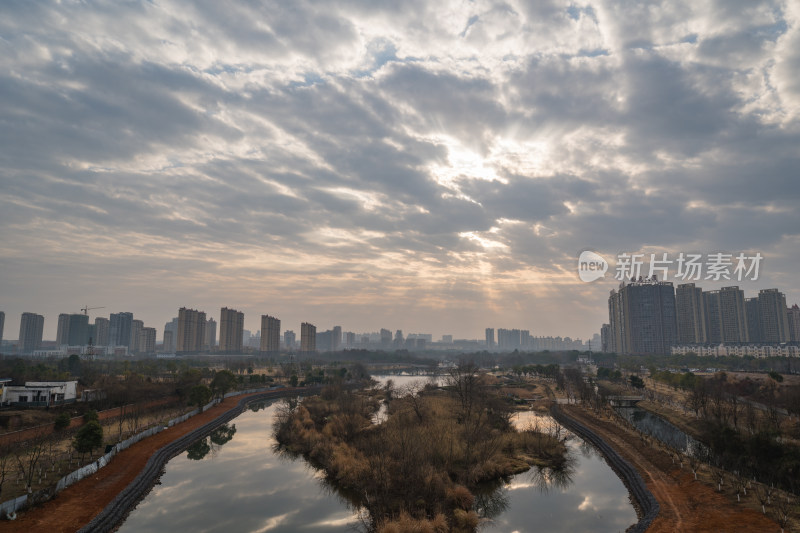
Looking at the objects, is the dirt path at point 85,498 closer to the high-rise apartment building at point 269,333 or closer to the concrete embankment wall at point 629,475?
the concrete embankment wall at point 629,475

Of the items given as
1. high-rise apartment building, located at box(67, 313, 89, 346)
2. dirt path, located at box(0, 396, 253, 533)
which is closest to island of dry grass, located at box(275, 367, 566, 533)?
dirt path, located at box(0, 396, 253, 533)

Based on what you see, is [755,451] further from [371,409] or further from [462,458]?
[371,409]

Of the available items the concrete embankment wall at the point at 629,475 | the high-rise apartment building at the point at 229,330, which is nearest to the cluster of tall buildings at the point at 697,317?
the concrete embankment wall at the point at 629,475

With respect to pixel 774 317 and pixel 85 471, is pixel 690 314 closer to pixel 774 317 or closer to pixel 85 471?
pixel 774 317

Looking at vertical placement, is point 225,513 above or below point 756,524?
below

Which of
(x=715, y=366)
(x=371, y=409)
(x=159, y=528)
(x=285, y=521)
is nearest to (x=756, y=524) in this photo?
(x=285, y=521)

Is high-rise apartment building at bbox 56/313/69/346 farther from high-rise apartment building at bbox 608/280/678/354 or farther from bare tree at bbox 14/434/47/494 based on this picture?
high-rise apartment building at bbox 608/280/678/354

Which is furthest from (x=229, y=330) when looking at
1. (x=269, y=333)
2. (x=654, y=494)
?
(x=654, y=494)
